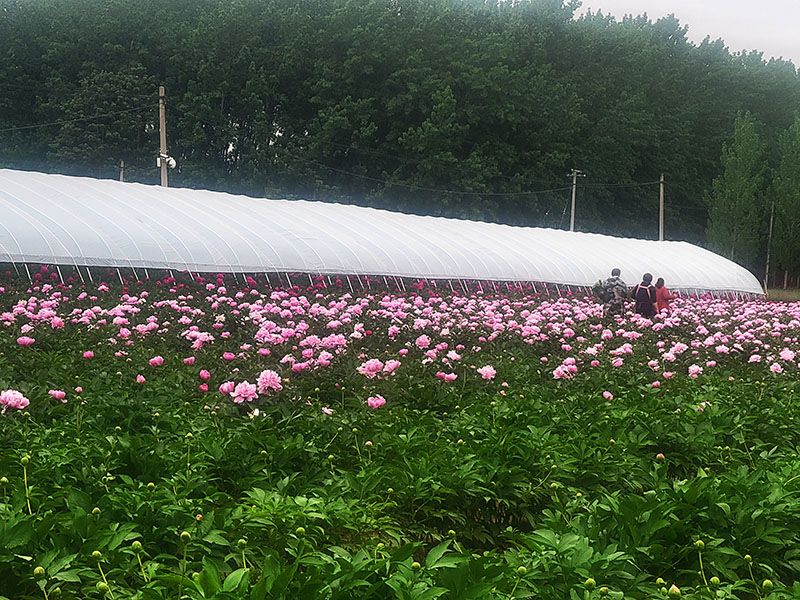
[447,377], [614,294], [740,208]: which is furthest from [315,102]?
[447,377]

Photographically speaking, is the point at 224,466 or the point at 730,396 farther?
the point at 730,396

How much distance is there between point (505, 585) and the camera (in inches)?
94.0

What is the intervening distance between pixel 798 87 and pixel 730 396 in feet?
190

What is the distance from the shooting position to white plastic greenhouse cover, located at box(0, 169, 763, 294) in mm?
13648

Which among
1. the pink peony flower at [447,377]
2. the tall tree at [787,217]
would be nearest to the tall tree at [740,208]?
the tall tree at [787,217]

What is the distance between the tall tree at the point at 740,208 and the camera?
4172 cm

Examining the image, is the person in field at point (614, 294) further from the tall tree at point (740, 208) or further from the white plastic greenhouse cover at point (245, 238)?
the tall tree at point (740, 208)

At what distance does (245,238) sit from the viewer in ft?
51.8

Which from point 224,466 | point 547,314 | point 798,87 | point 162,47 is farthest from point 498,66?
point 224,466

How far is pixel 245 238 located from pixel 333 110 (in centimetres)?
2715

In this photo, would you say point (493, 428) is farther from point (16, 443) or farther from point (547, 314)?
point (547, 314)

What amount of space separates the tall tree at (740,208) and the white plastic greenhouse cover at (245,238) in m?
19.4

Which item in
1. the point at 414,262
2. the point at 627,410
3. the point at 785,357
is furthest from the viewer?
the point at 414,262

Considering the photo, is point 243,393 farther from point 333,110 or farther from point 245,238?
point 333,110
